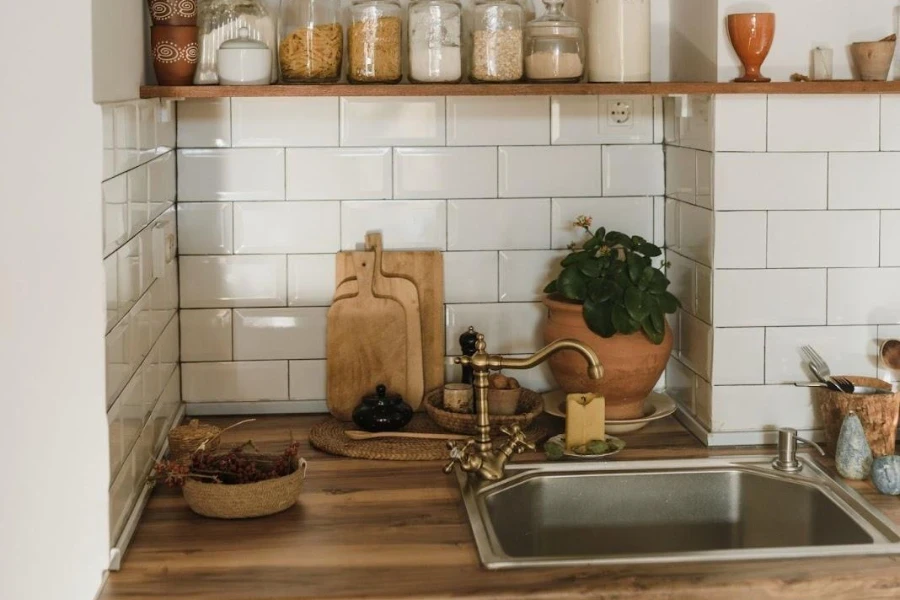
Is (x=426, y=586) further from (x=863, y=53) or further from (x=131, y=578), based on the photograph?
(x=863, y=53)

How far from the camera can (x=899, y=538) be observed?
1861 millimetres

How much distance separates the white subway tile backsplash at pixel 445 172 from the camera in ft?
8.40

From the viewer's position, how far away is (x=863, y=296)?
2338 mm

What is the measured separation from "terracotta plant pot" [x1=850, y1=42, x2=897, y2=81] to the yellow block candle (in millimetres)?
792

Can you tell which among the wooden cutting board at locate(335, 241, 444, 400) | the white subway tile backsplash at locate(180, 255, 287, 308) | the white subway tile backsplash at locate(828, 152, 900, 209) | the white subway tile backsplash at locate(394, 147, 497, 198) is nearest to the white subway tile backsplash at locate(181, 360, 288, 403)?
the white subway tile backsplash at locate(180, 255, 287, 308)

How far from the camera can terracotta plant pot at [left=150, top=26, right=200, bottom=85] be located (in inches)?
85.7

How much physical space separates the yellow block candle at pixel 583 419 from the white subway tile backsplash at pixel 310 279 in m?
0.61

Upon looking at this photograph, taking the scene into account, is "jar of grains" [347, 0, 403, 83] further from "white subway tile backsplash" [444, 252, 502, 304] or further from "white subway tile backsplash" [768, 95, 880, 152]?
"white subway tile backsplash" [768, 95, 880, 152]

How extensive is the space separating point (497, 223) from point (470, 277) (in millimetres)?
132

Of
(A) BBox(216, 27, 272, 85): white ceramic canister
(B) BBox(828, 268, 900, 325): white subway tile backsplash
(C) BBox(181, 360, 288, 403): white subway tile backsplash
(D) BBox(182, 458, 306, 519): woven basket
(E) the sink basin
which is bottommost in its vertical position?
(E) the sink basin

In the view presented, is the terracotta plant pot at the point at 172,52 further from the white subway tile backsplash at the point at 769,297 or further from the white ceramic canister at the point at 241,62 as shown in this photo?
the white subway tile backsplash at the point at 769,297

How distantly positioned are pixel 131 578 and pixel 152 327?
56 cm

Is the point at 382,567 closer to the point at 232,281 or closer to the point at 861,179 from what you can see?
the point at 232,281

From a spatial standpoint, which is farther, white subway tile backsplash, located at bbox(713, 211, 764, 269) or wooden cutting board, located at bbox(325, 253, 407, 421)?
wooden cutting board, located at bbox(325, 253, 407, 421)
